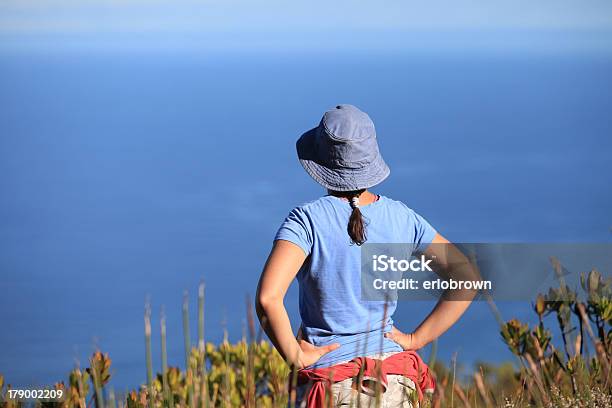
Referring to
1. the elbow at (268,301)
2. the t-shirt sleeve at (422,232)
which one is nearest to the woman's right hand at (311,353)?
the elbow at (268,301)

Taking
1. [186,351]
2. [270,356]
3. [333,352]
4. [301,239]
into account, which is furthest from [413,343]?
[270,356]

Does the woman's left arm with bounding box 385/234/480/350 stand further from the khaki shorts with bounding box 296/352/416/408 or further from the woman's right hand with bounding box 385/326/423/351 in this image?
the khaki shorts with bounding box 296/352/416/408

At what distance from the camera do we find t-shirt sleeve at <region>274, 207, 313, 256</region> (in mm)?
2768

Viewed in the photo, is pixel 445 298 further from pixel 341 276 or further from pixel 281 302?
pixel 281 302

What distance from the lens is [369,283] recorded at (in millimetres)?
2895

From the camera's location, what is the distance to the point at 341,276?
9.33ft

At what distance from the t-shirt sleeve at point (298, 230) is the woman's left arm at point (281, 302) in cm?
2

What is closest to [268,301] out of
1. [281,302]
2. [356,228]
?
[281,302]

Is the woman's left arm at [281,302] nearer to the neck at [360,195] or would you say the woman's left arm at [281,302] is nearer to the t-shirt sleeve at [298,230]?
the t-shirt sleeve at [298,230]

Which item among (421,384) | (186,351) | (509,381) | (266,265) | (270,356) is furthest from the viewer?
(270,356)

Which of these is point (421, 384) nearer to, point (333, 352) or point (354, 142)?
point (333, 352)

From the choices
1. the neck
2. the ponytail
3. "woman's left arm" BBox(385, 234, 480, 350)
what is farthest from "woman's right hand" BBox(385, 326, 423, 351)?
the neck

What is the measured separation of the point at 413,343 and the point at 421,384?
0.48 feet

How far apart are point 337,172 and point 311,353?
0.60 metres
